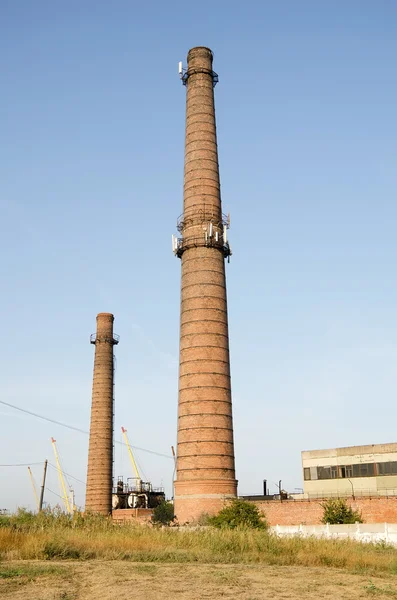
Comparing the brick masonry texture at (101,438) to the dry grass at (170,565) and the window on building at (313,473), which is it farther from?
the dry grass at (170,565)

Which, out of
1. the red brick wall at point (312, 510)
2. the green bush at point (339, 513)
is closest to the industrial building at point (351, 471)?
the red brick wall at point (312, 510)

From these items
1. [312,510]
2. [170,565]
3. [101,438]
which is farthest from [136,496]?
[170,565]

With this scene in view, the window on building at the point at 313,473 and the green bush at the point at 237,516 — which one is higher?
the window on building at the point at 313,473

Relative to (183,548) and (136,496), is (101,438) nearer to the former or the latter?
(136,496)

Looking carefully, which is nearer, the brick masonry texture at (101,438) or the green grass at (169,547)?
the green grass at (169,547)

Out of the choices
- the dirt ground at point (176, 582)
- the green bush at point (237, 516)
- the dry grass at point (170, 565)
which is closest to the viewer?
the dirt ground at point (176, 582)

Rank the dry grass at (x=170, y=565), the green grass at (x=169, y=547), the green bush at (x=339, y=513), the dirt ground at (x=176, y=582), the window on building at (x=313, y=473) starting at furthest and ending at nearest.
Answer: the window on building at (x=313, y=473), the green bush at (x=339, y=513), the green grass at (x=169, y=547), the dry grass at (x=170, y=565), the dirt ground at (x=176, y=582)

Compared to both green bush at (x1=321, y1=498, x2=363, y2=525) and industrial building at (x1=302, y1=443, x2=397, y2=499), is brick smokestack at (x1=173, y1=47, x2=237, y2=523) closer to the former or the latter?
green bush at (x1=321, y1=498, x2=363, y2=525)

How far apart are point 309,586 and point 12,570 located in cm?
596

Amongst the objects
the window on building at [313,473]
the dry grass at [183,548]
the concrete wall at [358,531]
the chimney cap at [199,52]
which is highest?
the chimney cap at [199,52]

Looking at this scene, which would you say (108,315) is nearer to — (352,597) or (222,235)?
(222,235)

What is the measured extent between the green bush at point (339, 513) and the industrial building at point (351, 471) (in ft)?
25.4

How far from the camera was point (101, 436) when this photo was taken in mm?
48000

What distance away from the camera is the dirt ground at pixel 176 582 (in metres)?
9.89
